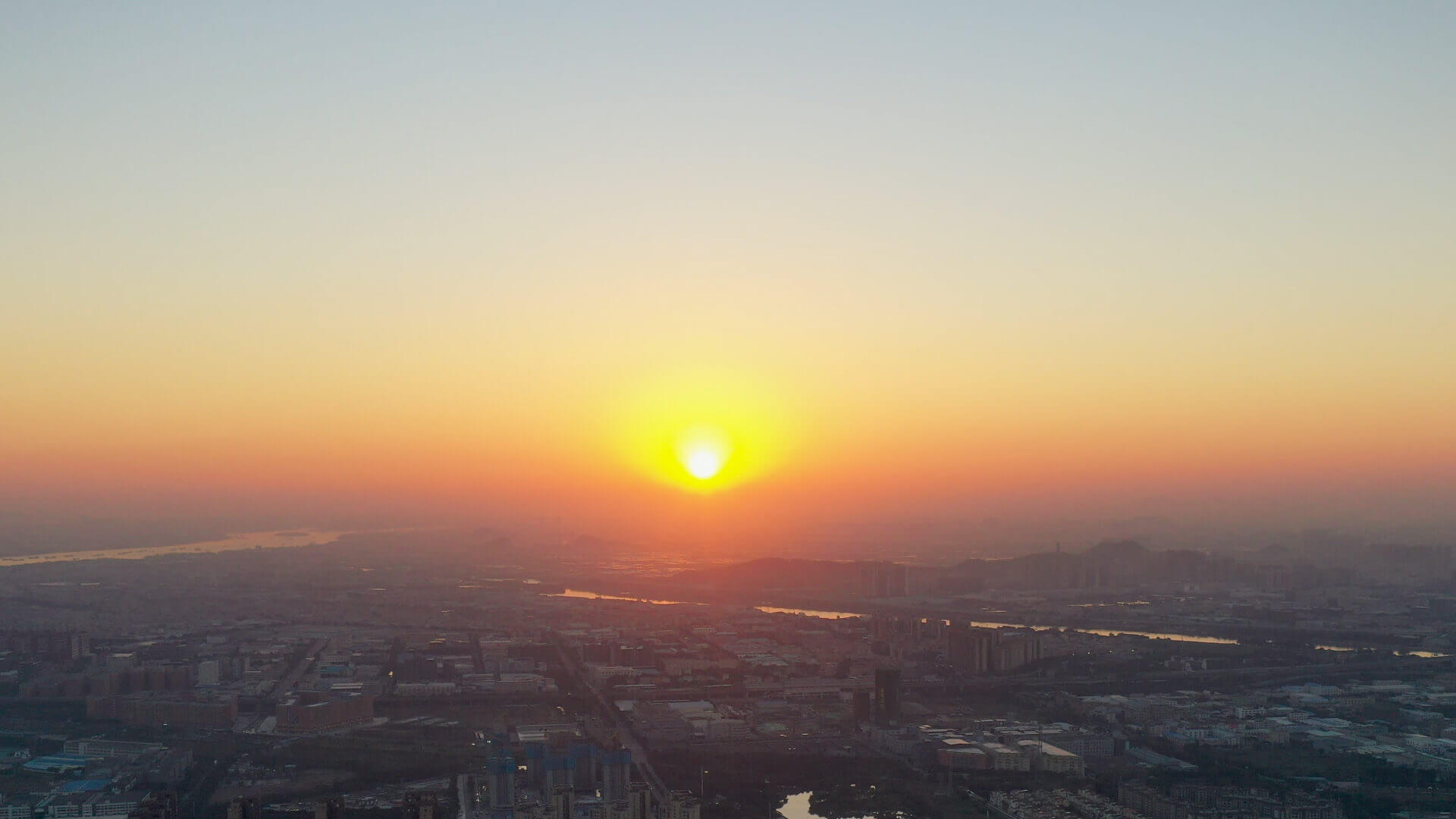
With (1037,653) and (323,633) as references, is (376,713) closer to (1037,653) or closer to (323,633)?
(323,633)

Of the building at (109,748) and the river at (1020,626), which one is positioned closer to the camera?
the building at (109,748)

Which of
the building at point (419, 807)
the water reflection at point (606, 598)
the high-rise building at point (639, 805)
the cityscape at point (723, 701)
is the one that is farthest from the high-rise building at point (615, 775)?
the water reflection at point (606, 598)

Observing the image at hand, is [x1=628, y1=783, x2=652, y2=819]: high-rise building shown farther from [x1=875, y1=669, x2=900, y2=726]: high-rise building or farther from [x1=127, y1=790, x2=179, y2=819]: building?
[x1=875, y1=669, x2=900, y2=726]: high-rise building

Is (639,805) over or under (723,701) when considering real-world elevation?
under

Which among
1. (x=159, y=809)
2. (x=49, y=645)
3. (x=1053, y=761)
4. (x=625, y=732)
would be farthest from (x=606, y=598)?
(x=159, y=809)

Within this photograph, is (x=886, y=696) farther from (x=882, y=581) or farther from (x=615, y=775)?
(x=882, y=581)

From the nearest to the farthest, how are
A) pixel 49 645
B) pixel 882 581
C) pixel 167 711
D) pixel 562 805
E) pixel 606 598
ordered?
pixel 562 805 < pixel 167 711 < pixel 49 645 < pixel 606 598 < pixel 882 581

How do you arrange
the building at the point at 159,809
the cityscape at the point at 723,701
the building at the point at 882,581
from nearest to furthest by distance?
the building at the point at 159,809
the cityscape at the point at 723,701
the building at the point at 882,581

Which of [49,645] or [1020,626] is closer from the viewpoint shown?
[49,645]

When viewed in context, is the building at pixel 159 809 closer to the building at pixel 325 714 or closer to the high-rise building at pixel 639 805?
the high-rise building at pixel 639 805

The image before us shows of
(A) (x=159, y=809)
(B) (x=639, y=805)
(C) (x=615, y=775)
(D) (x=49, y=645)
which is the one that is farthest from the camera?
(D) (x=49, y=645)

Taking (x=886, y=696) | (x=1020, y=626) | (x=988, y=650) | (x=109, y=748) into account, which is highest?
→ (x=1020, y=626)
